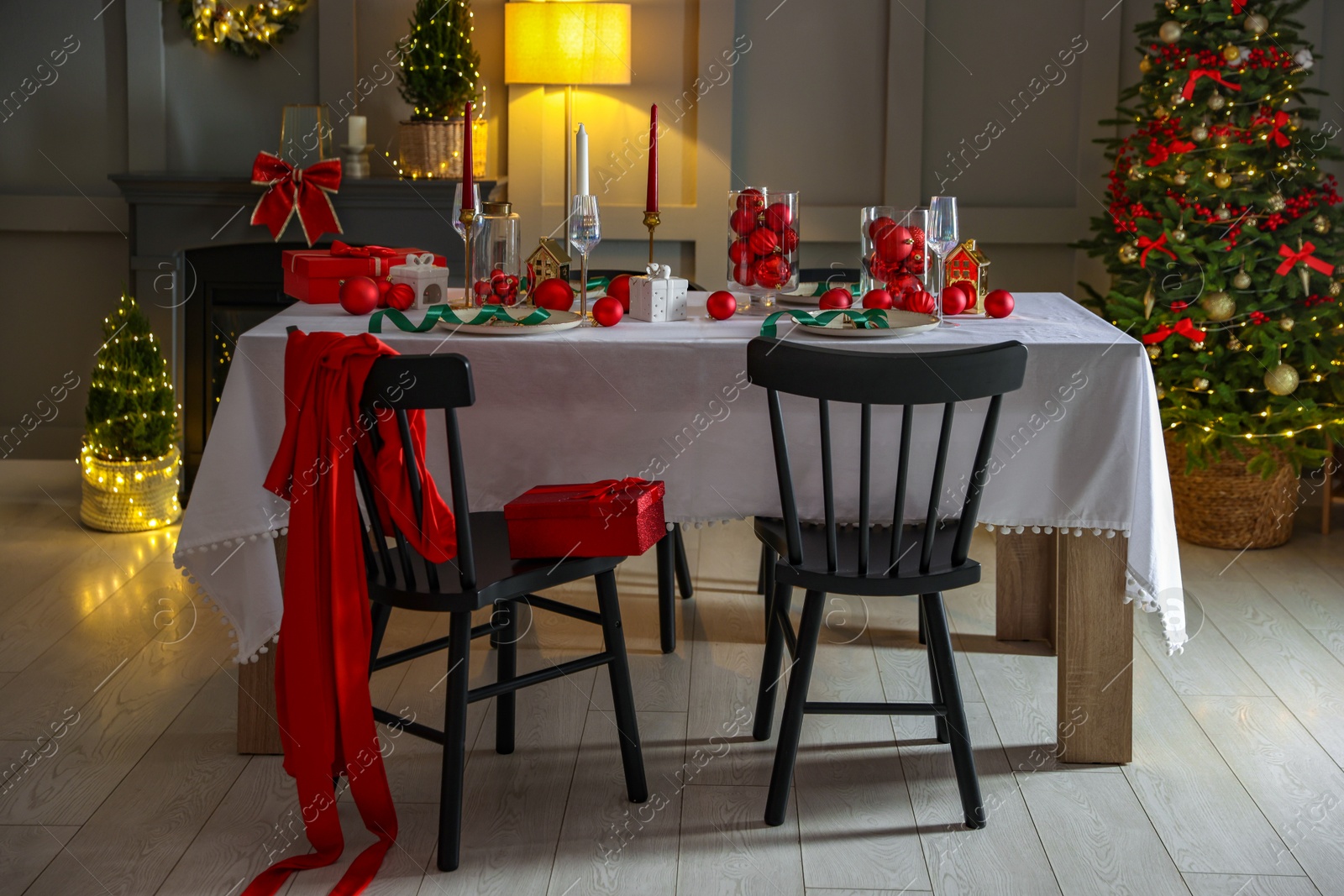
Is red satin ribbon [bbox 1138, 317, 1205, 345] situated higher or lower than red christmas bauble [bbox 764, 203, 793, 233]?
lower

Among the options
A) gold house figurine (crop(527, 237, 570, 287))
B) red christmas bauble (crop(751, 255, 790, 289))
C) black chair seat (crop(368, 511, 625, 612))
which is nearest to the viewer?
black chair seat (crop(368, 511, 625, 612))

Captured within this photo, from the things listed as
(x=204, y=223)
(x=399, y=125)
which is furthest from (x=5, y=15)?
(x=399, y=125)

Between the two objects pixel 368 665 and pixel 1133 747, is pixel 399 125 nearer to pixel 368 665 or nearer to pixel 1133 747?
pixel 368 665

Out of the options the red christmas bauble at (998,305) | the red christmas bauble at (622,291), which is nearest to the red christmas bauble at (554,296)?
the red christmas bauble at (622,291)

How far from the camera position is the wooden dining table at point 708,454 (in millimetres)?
2029

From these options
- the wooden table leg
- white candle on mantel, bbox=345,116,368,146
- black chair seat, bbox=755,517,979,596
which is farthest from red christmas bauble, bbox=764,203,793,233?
white candle on mantel, bbox=345,116,368,146

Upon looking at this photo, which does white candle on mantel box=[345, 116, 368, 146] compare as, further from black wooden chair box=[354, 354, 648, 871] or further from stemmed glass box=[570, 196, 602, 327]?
black wooden chair box=[354, 354, 648, 871]

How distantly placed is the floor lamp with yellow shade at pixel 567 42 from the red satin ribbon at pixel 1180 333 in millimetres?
1722

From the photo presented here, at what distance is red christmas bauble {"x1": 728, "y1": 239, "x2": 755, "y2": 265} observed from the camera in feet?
7.77

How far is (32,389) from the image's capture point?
420 cm

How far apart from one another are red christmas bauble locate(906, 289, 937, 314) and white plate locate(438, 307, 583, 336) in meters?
0.61

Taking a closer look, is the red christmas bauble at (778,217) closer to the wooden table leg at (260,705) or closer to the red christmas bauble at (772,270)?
the red christmas bauble at (772,270)

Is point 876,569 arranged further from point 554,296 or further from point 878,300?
point 554,296

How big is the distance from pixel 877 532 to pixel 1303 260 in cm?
182
